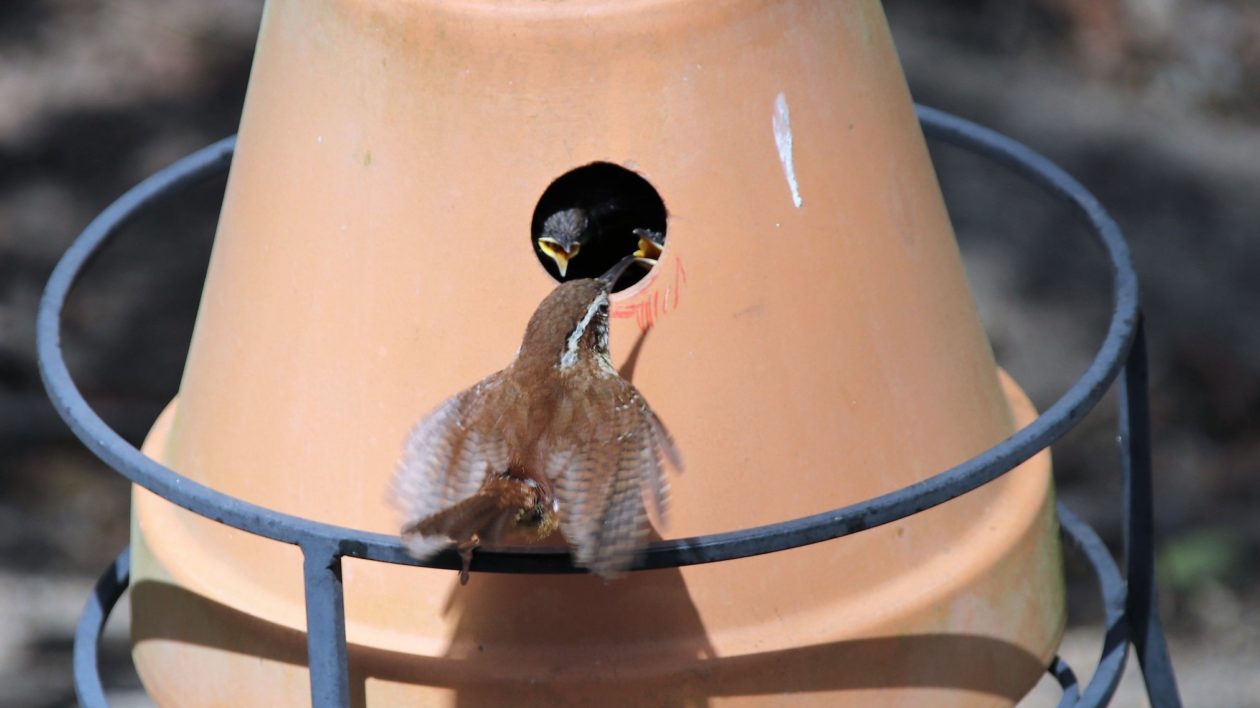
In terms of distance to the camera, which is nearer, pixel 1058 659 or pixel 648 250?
pixel 648 250

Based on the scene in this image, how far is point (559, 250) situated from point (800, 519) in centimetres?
79

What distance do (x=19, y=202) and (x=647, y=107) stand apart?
5.78 meters

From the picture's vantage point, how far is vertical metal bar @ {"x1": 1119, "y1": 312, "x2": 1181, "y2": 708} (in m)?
3.59

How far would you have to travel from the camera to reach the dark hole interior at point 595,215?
3232mm

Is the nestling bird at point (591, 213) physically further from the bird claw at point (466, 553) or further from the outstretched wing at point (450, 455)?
the bird claw at point (466, 553)

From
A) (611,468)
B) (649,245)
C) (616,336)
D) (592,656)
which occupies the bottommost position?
(592,656)

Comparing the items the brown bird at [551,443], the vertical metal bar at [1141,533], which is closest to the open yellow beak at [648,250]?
the brown bird at [551,443]

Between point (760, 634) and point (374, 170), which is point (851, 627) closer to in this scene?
point (760, 634)

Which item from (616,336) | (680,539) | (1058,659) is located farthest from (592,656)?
(1058,659)

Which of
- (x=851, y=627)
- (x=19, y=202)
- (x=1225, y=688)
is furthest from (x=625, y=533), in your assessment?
(x=19, y=202)

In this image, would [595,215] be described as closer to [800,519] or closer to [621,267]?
[621,267]

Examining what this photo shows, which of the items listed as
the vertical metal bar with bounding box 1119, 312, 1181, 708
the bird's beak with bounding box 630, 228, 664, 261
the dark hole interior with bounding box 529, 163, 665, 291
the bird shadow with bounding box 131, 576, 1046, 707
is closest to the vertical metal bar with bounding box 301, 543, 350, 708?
the bird shadow with bounding box 131, 576, 1046, 707

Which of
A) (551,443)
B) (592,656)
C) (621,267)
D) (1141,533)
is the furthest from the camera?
(1141,533)

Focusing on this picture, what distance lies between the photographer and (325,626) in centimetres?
272
